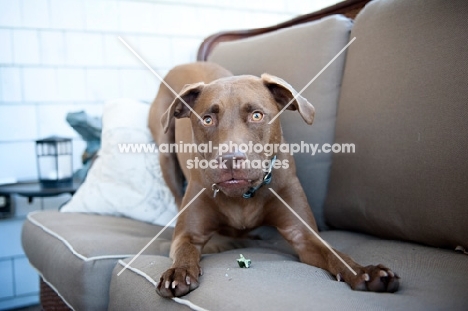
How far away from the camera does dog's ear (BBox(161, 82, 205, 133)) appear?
71.2 inches

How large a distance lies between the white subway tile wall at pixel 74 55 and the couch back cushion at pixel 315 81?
4.14 ft

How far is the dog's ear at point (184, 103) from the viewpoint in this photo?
181 cm

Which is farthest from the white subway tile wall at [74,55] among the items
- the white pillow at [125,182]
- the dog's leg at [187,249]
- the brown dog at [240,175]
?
the dog's leg at [187,249]

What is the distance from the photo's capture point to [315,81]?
2.26 meters

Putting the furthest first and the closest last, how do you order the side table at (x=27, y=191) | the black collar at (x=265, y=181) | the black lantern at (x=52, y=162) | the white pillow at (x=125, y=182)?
1. the black lantern at (x=52, y=162)
2. the side table at (x=27, y=191)
3. the white pillow at (x=125, y=182)
4. the black collar at (x=265, y=181)

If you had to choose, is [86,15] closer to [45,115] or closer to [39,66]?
[39,66]

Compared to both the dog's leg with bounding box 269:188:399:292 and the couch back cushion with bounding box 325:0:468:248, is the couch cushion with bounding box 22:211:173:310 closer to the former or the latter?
the dog's leg with bounding box 269:188:399:292

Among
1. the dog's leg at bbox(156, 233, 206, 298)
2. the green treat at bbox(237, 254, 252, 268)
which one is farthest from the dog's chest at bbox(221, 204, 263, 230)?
the green treat at bbox(237, 254, 252, 268)

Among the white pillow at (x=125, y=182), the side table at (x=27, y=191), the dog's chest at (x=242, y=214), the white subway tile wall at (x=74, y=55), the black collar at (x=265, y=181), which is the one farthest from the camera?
the white subway tile wall at (x=74, y=55)

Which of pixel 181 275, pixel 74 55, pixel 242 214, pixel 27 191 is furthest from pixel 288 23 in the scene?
pixel 181 275

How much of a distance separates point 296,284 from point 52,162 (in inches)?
79.5

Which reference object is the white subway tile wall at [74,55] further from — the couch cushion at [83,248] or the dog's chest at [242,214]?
the dog's chest at [242,214]

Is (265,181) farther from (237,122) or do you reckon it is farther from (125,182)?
(125,182)

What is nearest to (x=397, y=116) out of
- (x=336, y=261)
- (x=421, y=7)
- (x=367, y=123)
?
(x=367, y=123)
